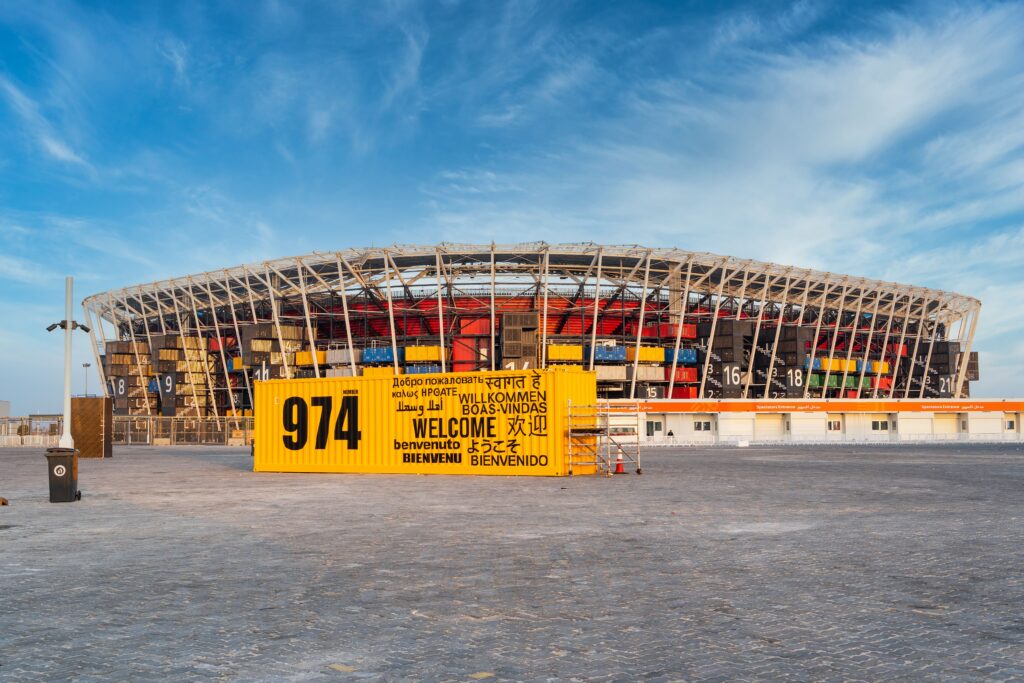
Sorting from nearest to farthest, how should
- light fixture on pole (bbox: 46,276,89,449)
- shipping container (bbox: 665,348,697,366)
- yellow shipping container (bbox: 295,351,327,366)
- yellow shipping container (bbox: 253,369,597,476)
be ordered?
1. light fixture on pole (bbox: 46,276,89,449)
2. yellow shipping container (bbox: 253,369,597,476)
3. shipping container (bbox: 665,348,697,366)
4. yellow shipping container (bbox: 295,351,327,366)

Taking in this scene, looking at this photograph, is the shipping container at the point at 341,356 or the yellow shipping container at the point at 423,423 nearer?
the yellow shipping container at the point at 423,423

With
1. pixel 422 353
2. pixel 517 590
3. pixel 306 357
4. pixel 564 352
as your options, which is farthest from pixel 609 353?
pixel 517 590

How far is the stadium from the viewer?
83438mm

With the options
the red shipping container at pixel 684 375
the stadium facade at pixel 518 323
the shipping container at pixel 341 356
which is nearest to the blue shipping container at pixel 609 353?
the stadium facade at pixel 518 323

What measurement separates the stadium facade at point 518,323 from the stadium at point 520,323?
8.4 inches

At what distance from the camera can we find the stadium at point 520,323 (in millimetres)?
83438

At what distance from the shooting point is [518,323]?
8162 centimetres

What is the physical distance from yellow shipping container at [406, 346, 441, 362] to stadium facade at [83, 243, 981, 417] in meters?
0.10

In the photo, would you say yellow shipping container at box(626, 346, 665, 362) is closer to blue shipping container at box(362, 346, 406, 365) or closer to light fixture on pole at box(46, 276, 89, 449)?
blue shipping container at box(362, 346, 406, 365)

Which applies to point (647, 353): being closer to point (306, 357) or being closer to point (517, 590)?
point (306, 357)

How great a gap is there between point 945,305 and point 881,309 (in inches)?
457

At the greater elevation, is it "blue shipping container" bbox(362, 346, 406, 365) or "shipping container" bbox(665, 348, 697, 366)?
"blue shipping container" bbox(362, 346, 406, 365)

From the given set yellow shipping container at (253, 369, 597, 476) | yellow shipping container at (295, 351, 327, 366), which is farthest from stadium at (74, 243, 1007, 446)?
yellow shipping container at (253, 369, 597, 476)

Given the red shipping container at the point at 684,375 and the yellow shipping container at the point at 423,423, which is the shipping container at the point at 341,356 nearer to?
the red shipping container at the point at 684,375
